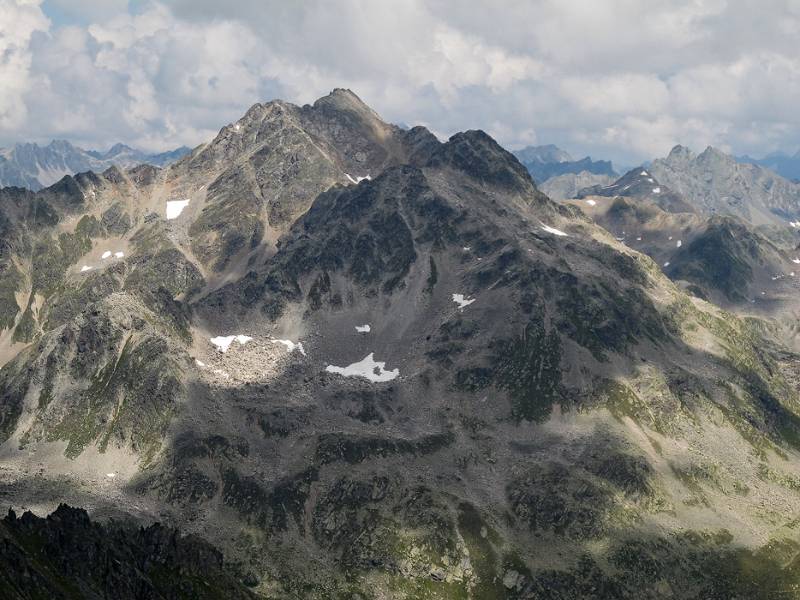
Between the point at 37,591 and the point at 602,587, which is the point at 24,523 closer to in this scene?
the point at 37,591

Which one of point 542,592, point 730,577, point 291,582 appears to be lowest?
point 291,582

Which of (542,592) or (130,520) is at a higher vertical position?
(542,592)

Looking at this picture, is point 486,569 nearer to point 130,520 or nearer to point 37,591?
point 130,520

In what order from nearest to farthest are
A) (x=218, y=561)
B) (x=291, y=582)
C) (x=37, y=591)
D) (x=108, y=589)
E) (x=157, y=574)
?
(x=37, y=591) → (x=108, y=589) → (x=157, y=574) → (x=218, y=561) → (x=291, y=582)

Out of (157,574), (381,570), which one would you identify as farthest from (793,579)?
(157,574)

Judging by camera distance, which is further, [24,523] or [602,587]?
[602,587]

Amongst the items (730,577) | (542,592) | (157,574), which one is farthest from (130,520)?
(730,577)

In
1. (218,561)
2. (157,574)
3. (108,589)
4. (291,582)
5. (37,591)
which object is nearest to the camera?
(37,591)
